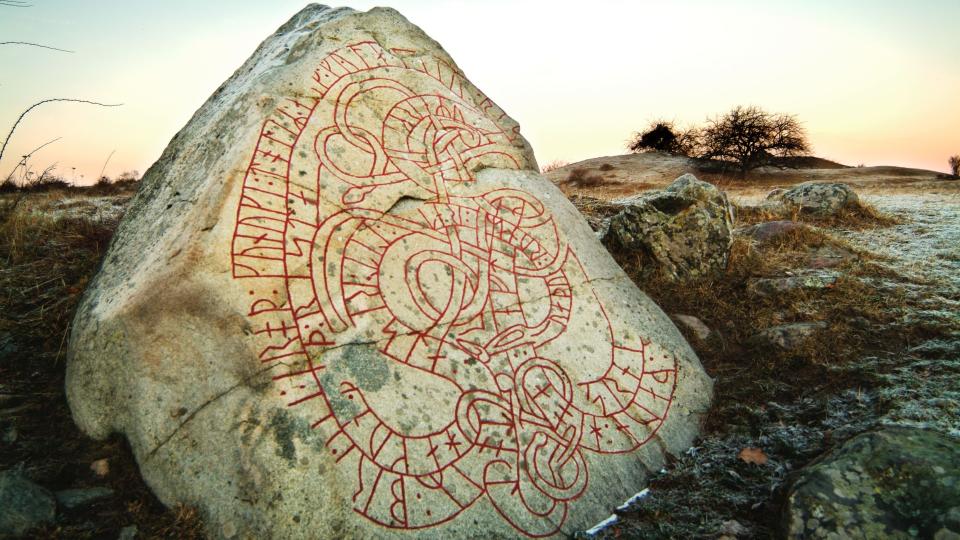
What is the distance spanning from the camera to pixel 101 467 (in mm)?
2428

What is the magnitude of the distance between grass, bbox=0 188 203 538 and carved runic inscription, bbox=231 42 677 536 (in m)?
0.78

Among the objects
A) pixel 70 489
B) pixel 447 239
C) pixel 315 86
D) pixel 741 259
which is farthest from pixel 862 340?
pixel 70 489

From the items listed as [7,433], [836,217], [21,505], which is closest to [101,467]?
[21,505]

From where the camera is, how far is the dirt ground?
7.93 ft

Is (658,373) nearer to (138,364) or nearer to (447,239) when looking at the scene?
(447,239)

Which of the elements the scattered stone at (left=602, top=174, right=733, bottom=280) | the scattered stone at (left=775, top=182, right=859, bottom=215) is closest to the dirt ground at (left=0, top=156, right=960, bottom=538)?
the scattered stone at (left=602, top=174, right=733, bottom=280)

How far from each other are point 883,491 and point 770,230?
410 centimetres

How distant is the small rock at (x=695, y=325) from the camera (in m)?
4.02

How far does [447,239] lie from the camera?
125 inches

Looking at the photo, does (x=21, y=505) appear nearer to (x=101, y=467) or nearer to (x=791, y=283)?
(x=101, y=467)

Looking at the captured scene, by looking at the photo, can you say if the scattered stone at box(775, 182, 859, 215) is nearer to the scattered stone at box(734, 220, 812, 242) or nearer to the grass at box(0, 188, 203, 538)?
the scattered stone at box(734, 220, 812, 242)

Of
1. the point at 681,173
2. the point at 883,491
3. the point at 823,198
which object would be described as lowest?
the point at 883,491

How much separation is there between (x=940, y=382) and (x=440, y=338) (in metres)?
2.84

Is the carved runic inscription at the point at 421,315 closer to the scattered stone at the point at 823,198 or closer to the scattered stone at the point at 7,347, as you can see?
the scattered stone at the point at 7,347
